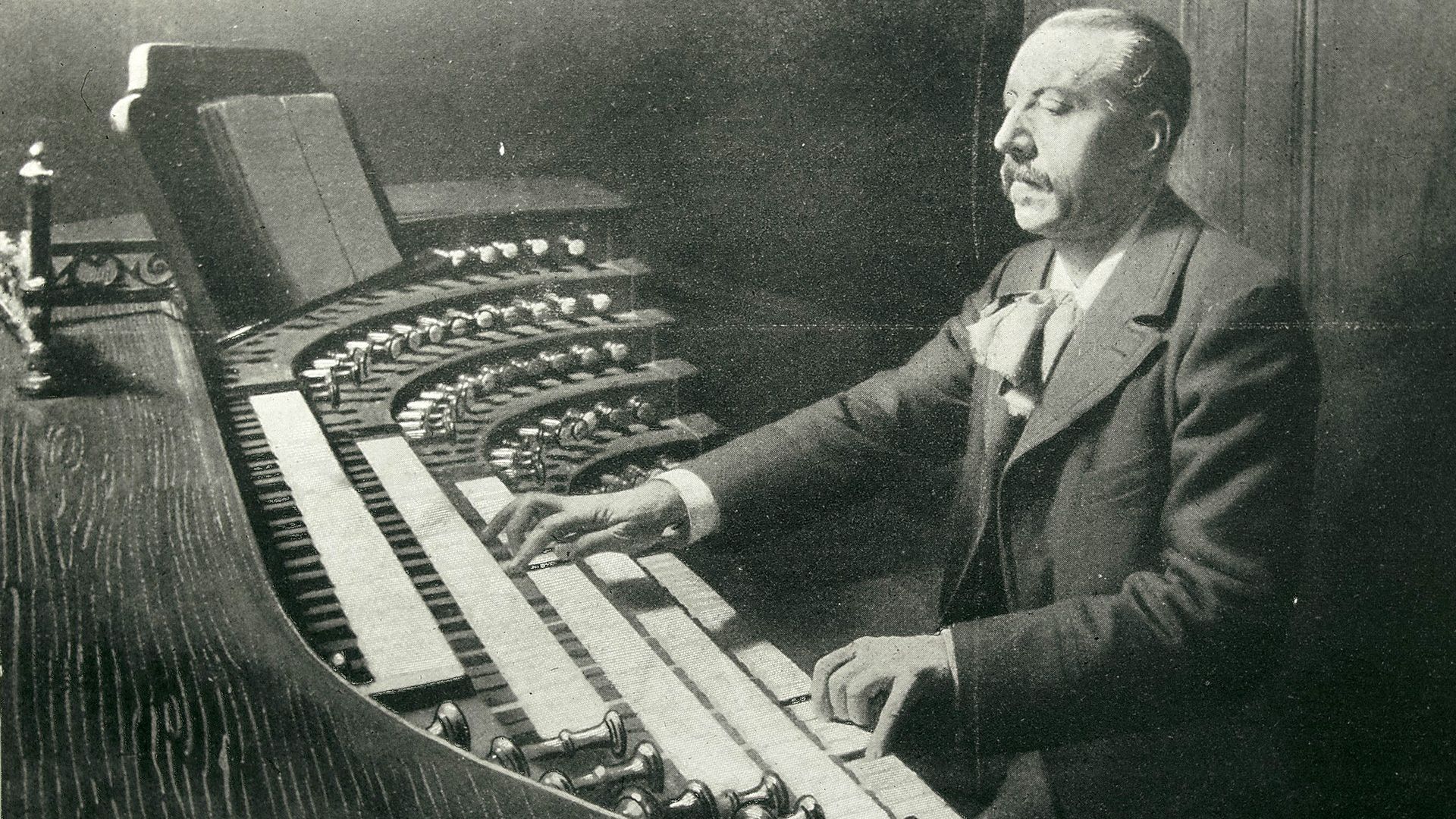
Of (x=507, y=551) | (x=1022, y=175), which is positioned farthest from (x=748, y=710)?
(x=1022, y=175)

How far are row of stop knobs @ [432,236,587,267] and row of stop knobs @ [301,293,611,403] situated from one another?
0.11 metres

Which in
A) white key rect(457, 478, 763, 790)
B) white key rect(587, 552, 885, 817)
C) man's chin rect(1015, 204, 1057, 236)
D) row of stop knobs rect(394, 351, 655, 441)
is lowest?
white key rect(587, 552, 885, 817)

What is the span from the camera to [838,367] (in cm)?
183

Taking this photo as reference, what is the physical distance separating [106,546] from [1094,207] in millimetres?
1263

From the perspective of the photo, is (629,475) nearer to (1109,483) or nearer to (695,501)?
(695,501)

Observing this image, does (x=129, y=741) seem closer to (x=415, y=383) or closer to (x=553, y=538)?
(x=553, y=538)

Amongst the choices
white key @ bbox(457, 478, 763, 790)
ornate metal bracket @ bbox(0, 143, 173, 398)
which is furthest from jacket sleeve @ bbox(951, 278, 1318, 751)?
ornate metal bracket @ bbox(0, 143, 173, 398)

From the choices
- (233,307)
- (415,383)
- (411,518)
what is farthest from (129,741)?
(233,307)

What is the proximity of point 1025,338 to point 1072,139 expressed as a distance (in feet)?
0.93

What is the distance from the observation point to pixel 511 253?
2.61 m

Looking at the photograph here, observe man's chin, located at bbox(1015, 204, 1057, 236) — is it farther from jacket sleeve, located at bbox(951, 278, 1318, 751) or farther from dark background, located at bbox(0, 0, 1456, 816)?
jacket sleeve, located at bbox(951, 278, 1318, 751)

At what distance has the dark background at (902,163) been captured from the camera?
1.45m

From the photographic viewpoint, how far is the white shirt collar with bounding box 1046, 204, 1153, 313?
1.48 m

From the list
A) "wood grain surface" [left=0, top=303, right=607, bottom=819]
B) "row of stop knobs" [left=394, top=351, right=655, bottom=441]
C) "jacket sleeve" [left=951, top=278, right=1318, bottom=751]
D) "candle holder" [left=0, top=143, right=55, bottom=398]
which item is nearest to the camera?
"wood grain surface" [left=0, top=303, right=607, bottom=819]
